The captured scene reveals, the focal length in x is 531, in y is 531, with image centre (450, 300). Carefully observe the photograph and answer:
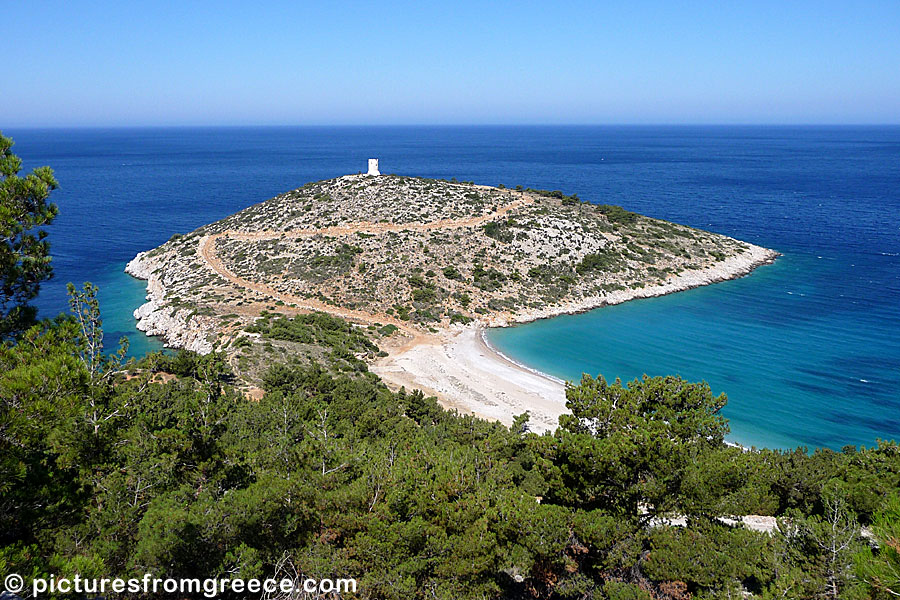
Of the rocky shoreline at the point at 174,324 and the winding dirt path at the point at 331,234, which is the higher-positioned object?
the winding dirt path at the point at 331,234

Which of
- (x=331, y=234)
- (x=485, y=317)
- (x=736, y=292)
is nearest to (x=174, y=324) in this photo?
(x=331, y=234)

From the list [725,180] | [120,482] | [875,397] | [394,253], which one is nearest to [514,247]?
[394,253]

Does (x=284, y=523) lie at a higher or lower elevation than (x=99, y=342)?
lower

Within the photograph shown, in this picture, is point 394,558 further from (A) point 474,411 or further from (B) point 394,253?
(B) point 394,253

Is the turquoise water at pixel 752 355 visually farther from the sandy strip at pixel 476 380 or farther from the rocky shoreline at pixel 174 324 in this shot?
the rocky shoreline at pixel 174 324
